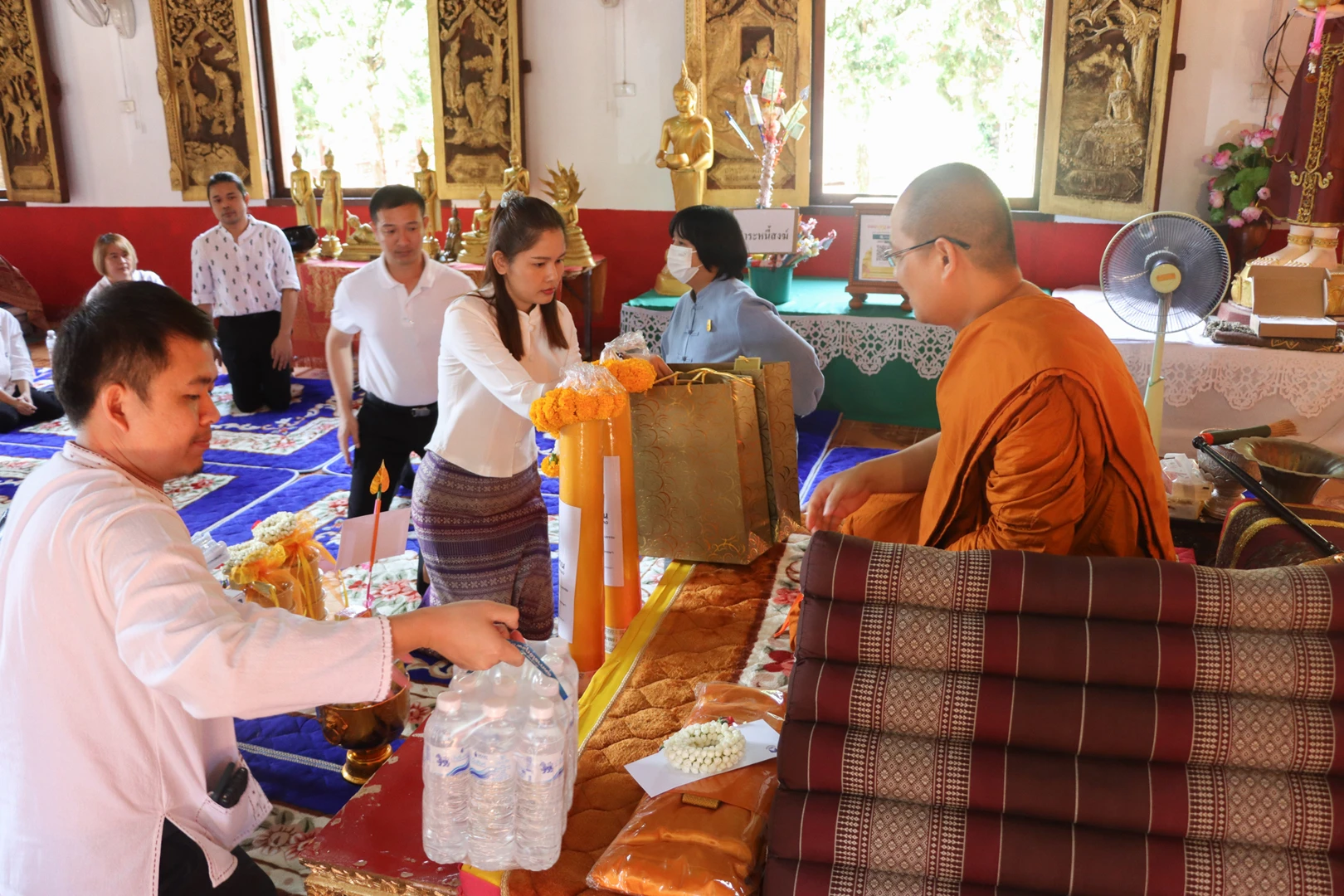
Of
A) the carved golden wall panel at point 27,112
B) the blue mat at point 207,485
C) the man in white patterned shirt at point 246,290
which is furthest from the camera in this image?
the carved golden wall panel at point 27,112

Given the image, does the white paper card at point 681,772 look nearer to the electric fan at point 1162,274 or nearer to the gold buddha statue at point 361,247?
the electric fan at point 1162,274

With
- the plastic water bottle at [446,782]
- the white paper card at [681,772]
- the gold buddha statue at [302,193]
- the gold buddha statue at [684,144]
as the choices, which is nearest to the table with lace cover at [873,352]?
the gold buddha statue at [684,144]

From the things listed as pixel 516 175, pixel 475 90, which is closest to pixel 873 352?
pixel 516 175

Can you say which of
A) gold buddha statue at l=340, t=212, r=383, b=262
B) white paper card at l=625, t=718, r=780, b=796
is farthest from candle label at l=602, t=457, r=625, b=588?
gold buddha statue at l=340, t=212, r=383, b=262

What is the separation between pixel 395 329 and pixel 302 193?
437cm

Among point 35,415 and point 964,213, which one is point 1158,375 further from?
point 35,415

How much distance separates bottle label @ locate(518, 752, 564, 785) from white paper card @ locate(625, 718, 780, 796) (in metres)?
0.28

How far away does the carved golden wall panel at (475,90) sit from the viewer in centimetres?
688

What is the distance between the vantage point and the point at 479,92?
7.01 m

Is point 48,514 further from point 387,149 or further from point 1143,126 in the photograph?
point 387,149

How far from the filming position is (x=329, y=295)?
21.7 feet

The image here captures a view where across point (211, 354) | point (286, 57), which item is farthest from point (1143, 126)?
point (286, 57)

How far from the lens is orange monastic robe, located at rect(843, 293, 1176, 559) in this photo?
172cm

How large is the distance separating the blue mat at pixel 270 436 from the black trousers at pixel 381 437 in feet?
5.57
